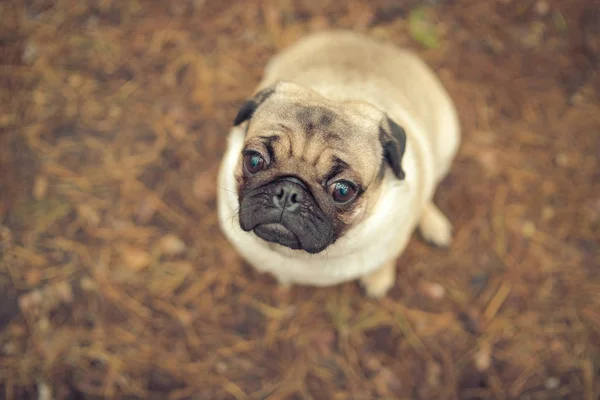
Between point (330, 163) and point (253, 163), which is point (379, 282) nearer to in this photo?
point (330, 163)

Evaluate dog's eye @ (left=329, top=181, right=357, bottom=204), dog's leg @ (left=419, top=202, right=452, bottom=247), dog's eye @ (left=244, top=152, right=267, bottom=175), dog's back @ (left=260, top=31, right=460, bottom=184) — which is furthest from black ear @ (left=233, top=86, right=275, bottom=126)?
dog's leg @ (left=419, top=202, right=452, bottom=247)

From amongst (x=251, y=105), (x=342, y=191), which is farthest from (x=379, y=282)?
(x=251, y=105)

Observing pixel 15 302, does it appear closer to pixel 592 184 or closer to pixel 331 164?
pixel 331 164

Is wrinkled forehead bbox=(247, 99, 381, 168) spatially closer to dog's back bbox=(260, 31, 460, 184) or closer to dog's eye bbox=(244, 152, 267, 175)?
dog's eye bbox=(244, 152, 267, 175)

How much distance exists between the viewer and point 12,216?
4.11m

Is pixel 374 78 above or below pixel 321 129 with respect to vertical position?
below

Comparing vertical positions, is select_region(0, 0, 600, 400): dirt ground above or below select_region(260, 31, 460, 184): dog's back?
below

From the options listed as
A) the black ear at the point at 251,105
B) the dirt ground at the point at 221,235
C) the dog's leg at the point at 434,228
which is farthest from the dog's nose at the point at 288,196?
the dog's leg at the point at 434,228

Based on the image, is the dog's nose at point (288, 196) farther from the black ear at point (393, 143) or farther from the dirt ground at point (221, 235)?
the dirt ground at point (221, 235)

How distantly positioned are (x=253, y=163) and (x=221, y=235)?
1.69 meters

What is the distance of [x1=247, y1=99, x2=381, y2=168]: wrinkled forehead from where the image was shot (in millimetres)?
2506

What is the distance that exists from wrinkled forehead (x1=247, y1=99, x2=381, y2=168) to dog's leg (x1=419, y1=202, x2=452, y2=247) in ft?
5.50

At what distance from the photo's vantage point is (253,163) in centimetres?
259

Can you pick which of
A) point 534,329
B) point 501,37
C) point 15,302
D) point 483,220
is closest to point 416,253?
point 483,220
